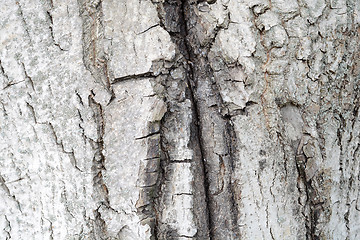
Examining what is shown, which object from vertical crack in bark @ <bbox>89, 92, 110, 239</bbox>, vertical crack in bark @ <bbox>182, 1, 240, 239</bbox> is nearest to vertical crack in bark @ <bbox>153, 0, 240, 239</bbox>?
vertical crack in bark @ <bbox>182, 1, 240, 239</bbox>

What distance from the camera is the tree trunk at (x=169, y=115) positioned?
0.82 m

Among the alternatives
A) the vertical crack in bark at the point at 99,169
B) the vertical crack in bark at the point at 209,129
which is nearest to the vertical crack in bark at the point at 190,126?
the vertical crack in bark at the point at 209,129

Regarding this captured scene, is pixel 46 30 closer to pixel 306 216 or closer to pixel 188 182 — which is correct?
pixel 188 182

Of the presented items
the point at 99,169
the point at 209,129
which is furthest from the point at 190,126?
the point at 99,169

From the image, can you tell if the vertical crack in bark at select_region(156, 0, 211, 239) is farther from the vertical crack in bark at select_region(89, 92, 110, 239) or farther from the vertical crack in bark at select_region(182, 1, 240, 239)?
the vertical crack in bark at select_region(89, 92, 110, 239)

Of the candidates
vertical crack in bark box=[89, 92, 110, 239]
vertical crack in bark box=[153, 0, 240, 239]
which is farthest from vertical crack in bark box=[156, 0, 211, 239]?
vertical crack in bark box=[89, 92, 110, 239]

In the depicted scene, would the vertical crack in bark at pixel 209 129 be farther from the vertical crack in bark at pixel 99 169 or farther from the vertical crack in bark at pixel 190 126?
the vertical crack in bark at pixel 99 169

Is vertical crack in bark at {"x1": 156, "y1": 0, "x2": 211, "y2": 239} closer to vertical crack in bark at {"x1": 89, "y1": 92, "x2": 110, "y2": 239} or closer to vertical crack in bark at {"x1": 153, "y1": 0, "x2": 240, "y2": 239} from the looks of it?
vertical crack in bark at {"x1": 153, "y1": 0, "x2": 240, "y2": 239}

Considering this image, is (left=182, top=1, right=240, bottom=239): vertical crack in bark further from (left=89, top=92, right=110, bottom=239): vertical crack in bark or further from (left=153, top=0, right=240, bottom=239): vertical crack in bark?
(left=89, top=92, right=110, bottom=239): vertical crack in bark

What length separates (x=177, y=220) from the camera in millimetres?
859

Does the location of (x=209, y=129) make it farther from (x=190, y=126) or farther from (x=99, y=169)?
(x=99, y=169)

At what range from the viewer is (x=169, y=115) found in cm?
85

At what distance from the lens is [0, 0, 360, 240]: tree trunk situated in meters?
0.82

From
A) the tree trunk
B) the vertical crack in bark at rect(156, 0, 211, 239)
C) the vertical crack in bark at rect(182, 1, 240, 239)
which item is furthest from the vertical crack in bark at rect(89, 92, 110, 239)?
the vertical crack in bark at rect(182, 1, 240, 239)
